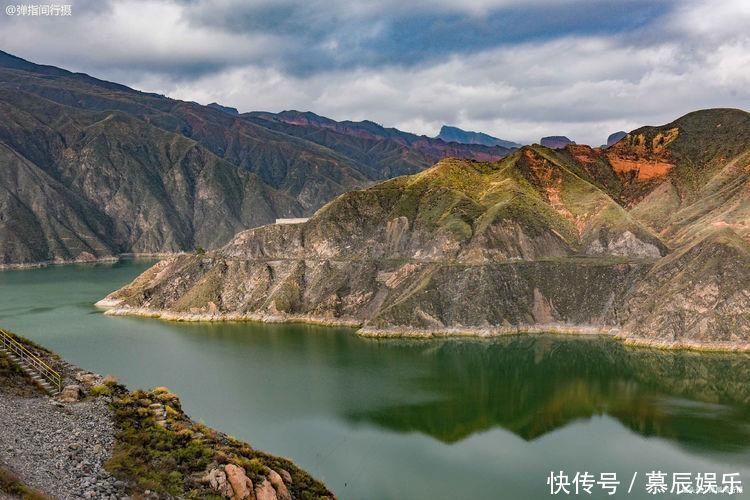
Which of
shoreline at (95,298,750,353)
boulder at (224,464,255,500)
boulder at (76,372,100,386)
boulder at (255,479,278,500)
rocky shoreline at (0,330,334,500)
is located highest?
boulder at (76,372,100,386)

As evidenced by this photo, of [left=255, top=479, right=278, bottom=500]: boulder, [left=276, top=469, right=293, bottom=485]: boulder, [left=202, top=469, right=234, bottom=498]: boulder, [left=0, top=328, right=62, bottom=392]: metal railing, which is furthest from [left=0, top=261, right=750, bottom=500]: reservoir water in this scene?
[left=0, top=328, right=62, bottom=392]: metal railing

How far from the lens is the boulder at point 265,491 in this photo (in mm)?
27952

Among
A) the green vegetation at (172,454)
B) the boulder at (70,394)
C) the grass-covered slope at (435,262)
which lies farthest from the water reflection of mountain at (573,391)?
the boulder at (70,394)

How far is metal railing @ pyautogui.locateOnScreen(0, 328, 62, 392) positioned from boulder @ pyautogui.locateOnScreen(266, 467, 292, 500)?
11.6 m

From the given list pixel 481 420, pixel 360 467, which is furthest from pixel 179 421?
pixel 481 420

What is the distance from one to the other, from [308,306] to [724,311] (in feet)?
221

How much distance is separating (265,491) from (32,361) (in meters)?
15.3

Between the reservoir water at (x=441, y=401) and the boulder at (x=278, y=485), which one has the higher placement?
the boulder at (x=278, y=485)

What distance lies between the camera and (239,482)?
27.5 m

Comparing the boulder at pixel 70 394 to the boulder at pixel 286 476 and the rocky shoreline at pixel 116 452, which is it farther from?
the boulder at pixel 286 476

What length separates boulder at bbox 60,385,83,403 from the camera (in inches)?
1224

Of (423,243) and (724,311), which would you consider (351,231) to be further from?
(724,311)

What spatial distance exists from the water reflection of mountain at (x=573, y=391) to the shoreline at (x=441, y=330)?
223cm

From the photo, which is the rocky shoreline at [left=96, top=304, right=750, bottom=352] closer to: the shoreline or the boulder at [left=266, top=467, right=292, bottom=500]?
the shoreline
